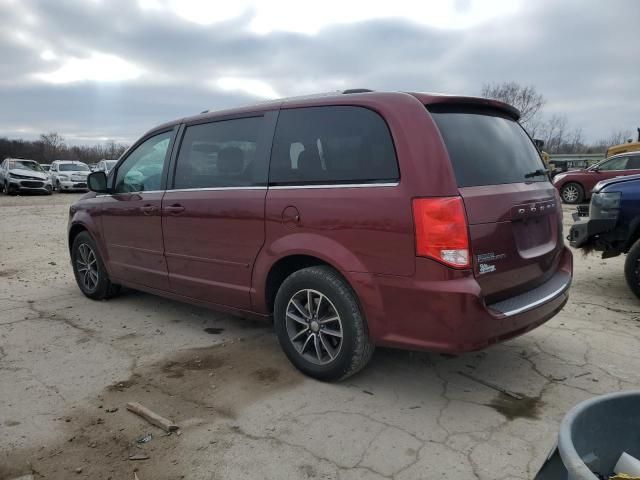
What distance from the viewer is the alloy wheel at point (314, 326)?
3268 mm

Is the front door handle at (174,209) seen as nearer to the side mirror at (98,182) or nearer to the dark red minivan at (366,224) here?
the dark red minivan at (366,224)

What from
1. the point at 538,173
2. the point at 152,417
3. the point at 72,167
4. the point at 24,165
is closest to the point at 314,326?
the point at 152,417

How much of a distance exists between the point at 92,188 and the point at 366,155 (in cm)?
325

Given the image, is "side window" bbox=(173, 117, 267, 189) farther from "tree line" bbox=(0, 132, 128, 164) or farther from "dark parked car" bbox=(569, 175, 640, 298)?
"tree line" bbox=(0, 132, 128, 164)

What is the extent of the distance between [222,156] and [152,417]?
1.98m

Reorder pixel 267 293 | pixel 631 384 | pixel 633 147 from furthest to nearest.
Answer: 1. pixel 633 147
2. pixel 267 293
3. pixel 631 384

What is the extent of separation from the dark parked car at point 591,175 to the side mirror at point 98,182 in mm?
13514

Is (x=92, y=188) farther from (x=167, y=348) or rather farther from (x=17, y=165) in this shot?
(x=17, y=165)

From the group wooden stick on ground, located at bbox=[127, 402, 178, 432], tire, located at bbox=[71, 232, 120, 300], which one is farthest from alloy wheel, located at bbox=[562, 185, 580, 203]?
wooden stick on ground, located at bbox=[127, 402, 178, 432]

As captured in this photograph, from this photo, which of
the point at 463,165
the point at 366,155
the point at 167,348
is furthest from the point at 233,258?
the point at 463,165

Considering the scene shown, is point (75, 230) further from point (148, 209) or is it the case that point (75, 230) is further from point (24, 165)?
point (24, 165)

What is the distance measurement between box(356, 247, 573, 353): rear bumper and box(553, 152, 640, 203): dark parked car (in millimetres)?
13587

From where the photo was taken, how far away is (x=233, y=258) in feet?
12.4

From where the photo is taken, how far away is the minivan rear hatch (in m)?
2.84
